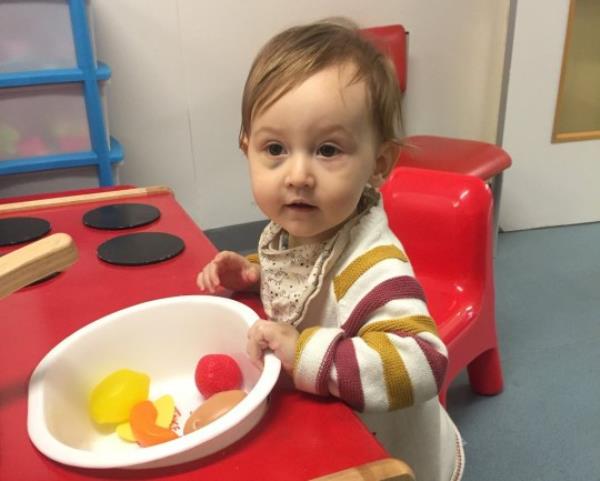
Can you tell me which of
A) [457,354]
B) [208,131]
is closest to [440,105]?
[208,131]

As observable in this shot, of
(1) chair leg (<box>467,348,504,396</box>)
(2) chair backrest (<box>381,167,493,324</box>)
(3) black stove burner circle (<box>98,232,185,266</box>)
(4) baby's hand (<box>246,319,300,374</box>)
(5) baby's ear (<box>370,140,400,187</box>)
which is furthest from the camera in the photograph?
(1) chair leg (<box>467,348,504,396</box>)

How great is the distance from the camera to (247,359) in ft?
1.84

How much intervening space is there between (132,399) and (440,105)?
6.11 ft

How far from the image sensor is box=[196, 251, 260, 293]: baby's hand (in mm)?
656

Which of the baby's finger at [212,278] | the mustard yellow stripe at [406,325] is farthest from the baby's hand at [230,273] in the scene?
the mustard yellow stripe at [406,325]

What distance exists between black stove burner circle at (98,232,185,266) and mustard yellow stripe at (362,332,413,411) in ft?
1.21

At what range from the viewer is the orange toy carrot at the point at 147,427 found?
Answer: 494mm

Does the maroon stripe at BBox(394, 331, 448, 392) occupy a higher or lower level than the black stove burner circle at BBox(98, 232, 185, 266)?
higher

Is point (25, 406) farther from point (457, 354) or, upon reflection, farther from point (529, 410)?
point (529, 410)

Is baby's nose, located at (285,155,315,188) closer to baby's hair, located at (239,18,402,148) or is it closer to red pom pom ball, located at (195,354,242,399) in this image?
baby's hair, located at (239,18,402,148)

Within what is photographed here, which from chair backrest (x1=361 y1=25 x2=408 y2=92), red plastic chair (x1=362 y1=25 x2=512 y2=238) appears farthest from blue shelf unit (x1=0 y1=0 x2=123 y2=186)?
chair backrest (x1=361 y1=25 x2=408 y2=92)

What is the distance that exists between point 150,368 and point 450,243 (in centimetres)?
68

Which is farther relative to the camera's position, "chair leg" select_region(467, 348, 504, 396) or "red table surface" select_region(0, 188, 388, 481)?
"chair leg" select_region(467, 348, 504, 396)

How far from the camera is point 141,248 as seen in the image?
77 centimetres
